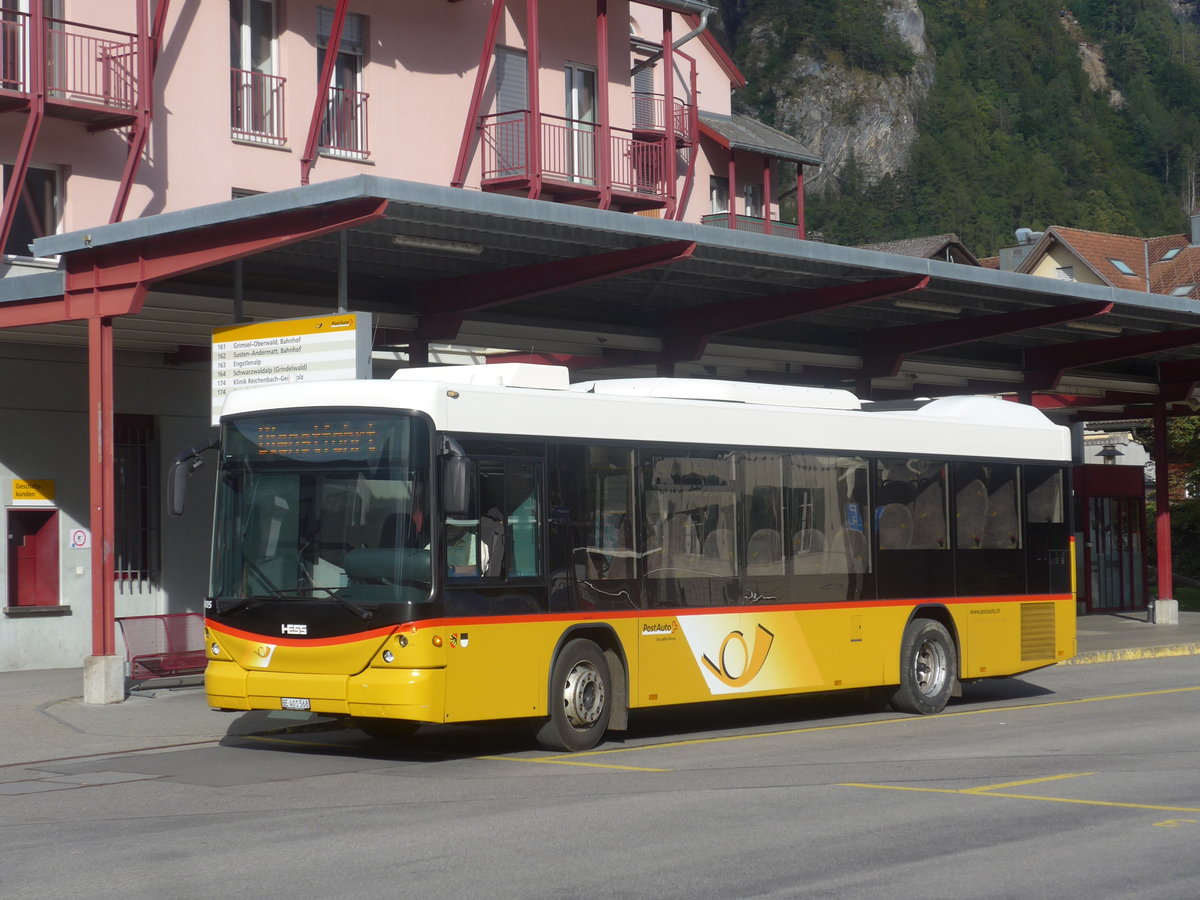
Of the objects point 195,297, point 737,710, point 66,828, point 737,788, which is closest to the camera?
point 66,828

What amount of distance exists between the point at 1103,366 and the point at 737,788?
21.8 m

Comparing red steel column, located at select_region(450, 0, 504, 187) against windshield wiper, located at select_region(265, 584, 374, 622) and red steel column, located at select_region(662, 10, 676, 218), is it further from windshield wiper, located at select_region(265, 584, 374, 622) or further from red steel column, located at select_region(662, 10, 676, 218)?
windshield wiper, located at select_region(265, 584, 374, 622)

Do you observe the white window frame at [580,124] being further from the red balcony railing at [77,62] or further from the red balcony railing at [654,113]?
the red balcony railing at [77,62]

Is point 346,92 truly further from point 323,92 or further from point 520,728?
point 520,728

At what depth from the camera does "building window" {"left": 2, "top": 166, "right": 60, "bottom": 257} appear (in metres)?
22.7

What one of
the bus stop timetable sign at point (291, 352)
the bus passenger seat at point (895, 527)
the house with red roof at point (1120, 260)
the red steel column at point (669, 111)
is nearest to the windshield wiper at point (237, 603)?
the bus stop timetable sign at point (291, 352)

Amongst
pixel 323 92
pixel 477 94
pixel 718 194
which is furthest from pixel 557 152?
pixel 718 194

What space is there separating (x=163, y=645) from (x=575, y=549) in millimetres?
7691

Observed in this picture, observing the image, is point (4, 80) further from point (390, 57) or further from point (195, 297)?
point (390, 57)

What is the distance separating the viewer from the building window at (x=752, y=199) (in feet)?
155

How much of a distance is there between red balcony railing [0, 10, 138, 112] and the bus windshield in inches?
421

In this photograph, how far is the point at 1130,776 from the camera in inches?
454

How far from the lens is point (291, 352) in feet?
52.5

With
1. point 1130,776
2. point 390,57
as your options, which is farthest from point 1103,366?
point 1130,776
